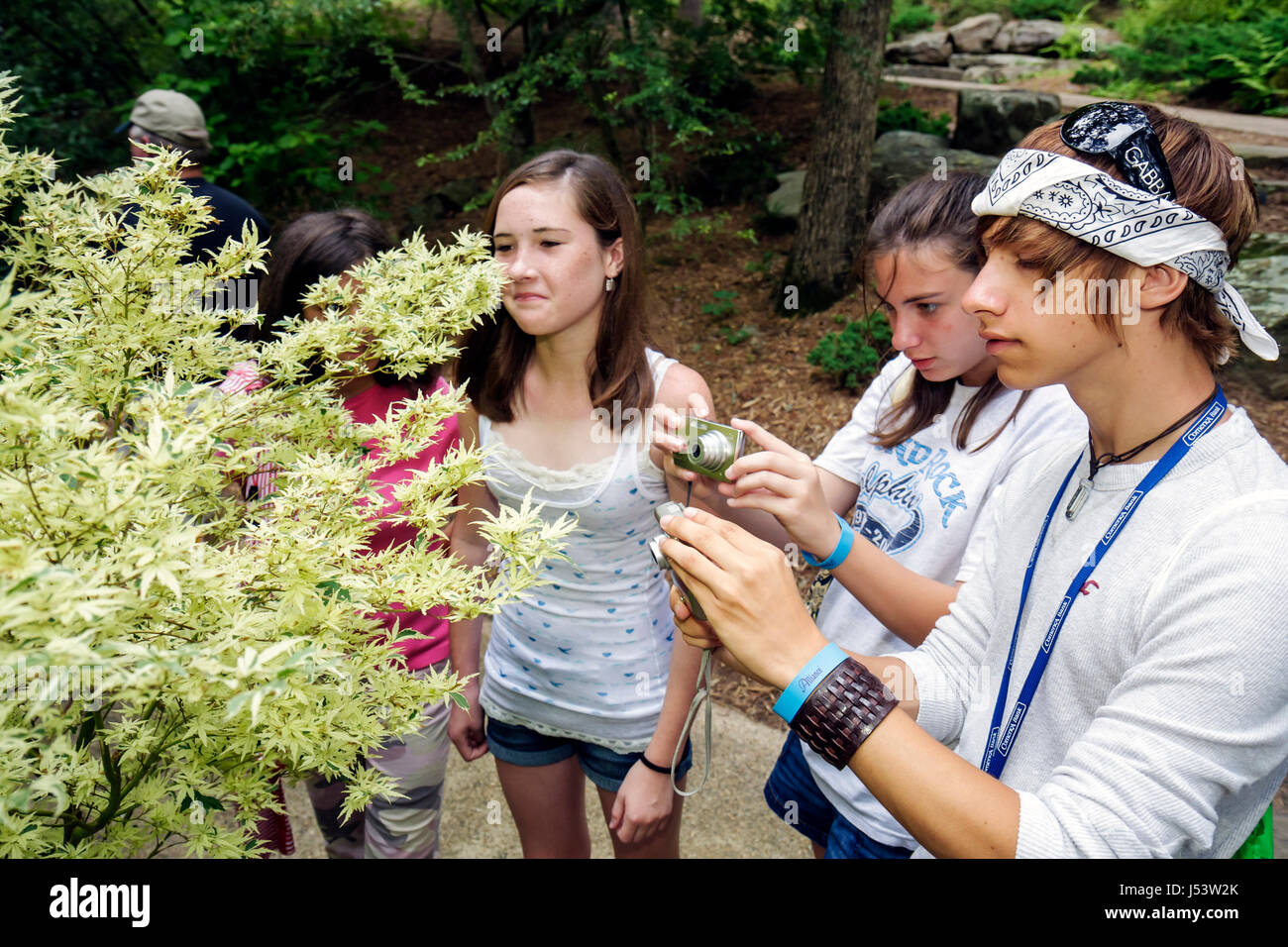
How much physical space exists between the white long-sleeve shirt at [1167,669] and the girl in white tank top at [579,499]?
3.29 feet

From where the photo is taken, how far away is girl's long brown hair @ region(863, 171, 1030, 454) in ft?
6.73

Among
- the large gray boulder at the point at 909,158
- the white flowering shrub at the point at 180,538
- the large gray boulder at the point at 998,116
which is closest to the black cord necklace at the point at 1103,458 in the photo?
the white flowering shrub at the point at 180,538

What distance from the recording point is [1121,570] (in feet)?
4.33

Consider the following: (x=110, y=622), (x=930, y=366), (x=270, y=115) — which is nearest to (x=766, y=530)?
(x=930, y=366)

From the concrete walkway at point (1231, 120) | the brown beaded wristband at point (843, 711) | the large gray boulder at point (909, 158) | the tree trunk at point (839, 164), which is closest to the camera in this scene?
the brown beaded wristband at point (843, 711)

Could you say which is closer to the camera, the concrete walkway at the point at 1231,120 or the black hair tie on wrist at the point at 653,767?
the black hair tie on wrist at the point at 653,767

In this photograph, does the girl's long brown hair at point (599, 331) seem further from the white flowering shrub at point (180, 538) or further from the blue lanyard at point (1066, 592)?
the blue lanyard at point (1066, 592)

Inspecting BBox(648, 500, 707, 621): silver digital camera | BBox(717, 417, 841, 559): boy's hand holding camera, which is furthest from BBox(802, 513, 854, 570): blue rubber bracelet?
BBox(648, 500, 707, 621): silver digital camera

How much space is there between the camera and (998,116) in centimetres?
870

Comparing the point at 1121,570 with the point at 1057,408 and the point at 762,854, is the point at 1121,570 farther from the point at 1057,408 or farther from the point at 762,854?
the point at 762,854

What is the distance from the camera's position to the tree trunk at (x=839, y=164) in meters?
6.60

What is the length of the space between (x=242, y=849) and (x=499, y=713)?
1.30m

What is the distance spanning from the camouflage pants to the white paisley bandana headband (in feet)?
6.64

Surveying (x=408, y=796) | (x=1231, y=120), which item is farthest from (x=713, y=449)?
(x=1231, y=120)
